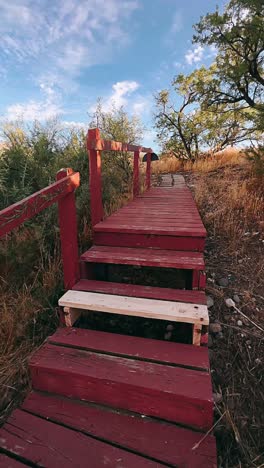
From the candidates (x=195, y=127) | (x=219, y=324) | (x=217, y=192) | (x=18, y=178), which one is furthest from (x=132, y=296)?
(x=195, y=127)

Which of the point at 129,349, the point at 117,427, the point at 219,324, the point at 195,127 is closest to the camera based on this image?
the point at 117,427

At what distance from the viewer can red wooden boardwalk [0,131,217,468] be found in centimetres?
112

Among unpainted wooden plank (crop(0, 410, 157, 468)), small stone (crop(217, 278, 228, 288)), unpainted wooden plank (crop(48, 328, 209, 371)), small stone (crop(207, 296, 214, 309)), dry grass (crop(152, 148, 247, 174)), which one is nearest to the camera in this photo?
unpainted wooden plank (crop(0, 410, 157, 468))

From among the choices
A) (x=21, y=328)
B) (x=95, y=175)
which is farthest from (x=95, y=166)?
(x=21, y=328)

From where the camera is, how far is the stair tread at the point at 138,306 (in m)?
1.58

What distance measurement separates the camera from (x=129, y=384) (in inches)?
51.1

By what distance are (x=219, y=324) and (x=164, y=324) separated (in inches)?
17.2

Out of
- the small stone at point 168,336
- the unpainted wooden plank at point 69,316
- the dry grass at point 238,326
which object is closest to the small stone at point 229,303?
the dry grass at point 238,326

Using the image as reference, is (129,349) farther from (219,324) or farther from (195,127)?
(195,127)

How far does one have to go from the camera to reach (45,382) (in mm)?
1436

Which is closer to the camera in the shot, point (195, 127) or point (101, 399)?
point (101, 399)

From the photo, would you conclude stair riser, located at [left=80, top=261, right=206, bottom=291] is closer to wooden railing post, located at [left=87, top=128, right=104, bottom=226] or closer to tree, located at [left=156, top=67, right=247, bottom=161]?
wooden railing post, located at [left=87, top=128, right=104, bottom=226]

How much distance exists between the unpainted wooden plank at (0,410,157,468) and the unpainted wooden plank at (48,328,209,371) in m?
0.43

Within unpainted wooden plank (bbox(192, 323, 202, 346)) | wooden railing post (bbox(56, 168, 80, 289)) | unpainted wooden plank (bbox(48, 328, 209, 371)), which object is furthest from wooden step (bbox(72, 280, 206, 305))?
unpainted wooden plank (bbox(48, 328, 209, 371))
